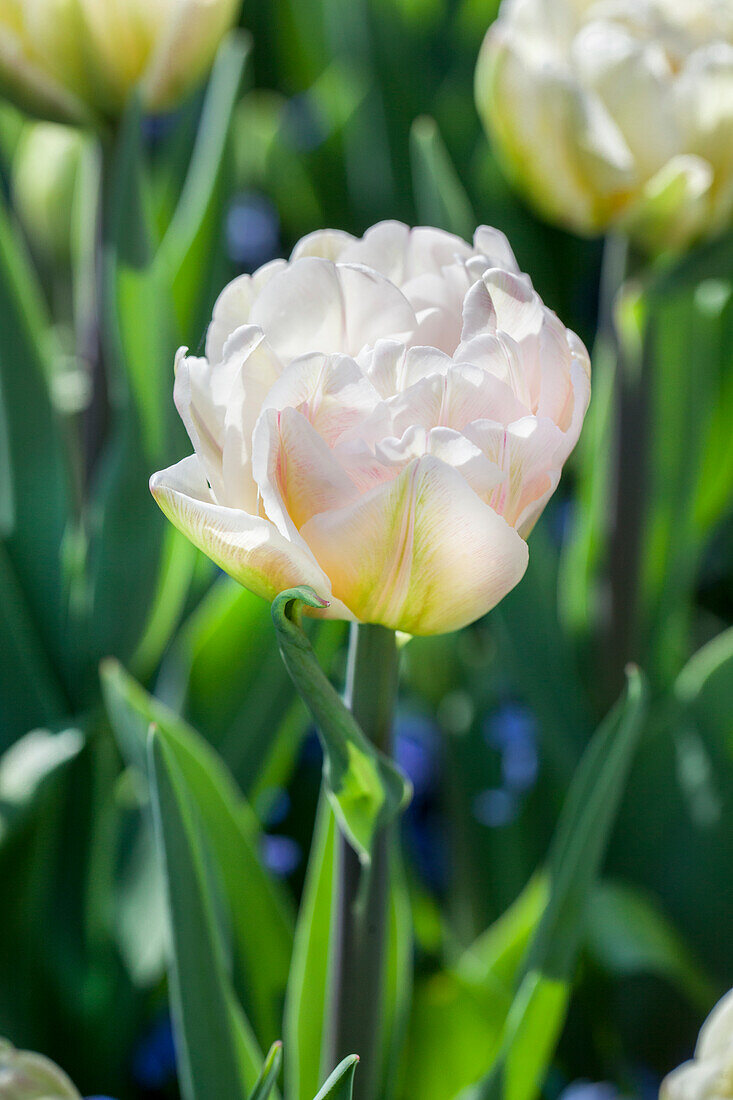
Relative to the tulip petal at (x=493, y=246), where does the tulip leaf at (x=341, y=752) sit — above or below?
below

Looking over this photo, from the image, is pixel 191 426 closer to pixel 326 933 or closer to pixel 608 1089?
pixel 326 933

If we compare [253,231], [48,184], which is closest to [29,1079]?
[48,184]

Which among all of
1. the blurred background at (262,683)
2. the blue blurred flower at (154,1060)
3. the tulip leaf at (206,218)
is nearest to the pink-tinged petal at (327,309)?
the blurred background at (262,683)

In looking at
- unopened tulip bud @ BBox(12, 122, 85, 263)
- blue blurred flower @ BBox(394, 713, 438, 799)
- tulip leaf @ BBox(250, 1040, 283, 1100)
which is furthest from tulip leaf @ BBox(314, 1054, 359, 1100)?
unopened tulip bud @ BBox(12, 122, 85, 263)

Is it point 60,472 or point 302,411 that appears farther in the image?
point 60,472

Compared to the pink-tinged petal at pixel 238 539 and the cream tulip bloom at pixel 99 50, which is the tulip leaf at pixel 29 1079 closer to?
the pink-tinged petal at pixel 238 539

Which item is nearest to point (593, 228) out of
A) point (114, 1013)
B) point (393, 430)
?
point (393, 430)
